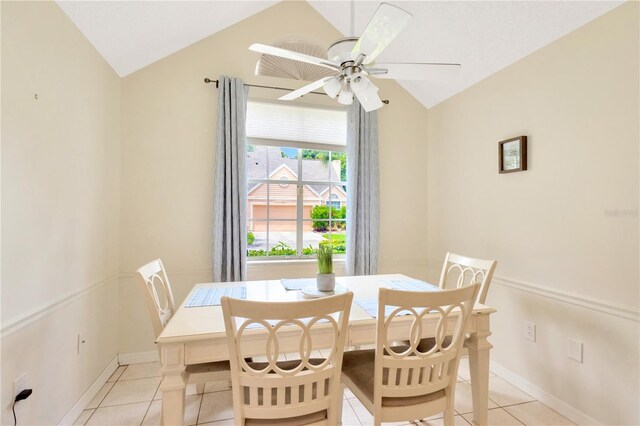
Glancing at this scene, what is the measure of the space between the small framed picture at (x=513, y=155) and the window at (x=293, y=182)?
54.7 inches

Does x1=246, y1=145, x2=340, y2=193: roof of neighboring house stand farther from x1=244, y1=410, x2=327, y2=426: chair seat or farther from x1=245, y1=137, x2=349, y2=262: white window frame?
x1=244, y1=410, x2=327, y2=426: chair seat

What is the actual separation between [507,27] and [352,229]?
1.95 m

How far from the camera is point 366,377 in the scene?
4.75ft

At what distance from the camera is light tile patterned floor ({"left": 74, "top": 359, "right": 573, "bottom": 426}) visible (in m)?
1.86

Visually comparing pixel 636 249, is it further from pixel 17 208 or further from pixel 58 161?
pixel 58 161

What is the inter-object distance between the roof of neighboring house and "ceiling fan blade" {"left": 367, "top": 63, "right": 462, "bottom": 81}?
1.55m

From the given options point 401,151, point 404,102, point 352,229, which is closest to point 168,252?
point 352,229

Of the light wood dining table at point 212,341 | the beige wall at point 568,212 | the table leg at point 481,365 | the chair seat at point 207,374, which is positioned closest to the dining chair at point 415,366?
the light wood dining table at point 212,341

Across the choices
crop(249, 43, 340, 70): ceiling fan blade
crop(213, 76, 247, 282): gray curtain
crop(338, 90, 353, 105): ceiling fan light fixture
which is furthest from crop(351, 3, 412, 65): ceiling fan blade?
crop(213, 76, 247, 282): gray curtain

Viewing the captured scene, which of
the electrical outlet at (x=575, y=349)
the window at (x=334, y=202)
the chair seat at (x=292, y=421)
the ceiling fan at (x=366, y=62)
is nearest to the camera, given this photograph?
the chair seat at (x=292, y=421)

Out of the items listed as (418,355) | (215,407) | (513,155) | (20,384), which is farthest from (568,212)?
(20,384)

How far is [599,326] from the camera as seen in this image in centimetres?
176

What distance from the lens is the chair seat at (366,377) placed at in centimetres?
132

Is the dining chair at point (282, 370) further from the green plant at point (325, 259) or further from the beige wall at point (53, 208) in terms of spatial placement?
the beige wall at point (53, 208)
